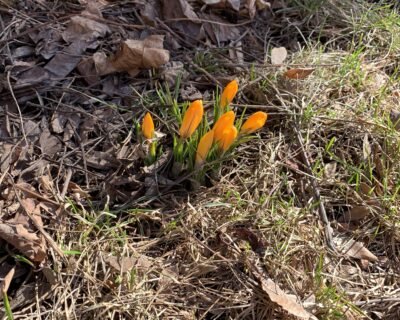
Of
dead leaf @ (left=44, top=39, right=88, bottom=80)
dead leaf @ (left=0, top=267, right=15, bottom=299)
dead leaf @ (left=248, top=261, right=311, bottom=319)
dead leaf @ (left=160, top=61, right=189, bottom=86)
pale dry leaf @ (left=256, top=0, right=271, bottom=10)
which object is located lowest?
dead leaf @ (left=248, top=261, right=311, bottom=319)

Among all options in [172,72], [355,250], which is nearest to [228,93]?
[172,72]

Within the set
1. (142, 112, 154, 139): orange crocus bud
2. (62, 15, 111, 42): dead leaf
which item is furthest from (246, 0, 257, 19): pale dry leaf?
(142, 112, 154, 139): orange crocus bud

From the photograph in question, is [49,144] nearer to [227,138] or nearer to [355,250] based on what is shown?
[227,138]

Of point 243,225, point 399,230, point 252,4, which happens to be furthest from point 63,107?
point 399,230

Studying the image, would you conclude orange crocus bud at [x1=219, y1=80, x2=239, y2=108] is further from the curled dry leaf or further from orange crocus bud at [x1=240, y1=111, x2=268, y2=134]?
the curled dry leaf

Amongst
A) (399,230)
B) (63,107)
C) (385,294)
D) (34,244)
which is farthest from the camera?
(63,107)

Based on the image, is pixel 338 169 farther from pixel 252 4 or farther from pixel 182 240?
pixel 252 4
